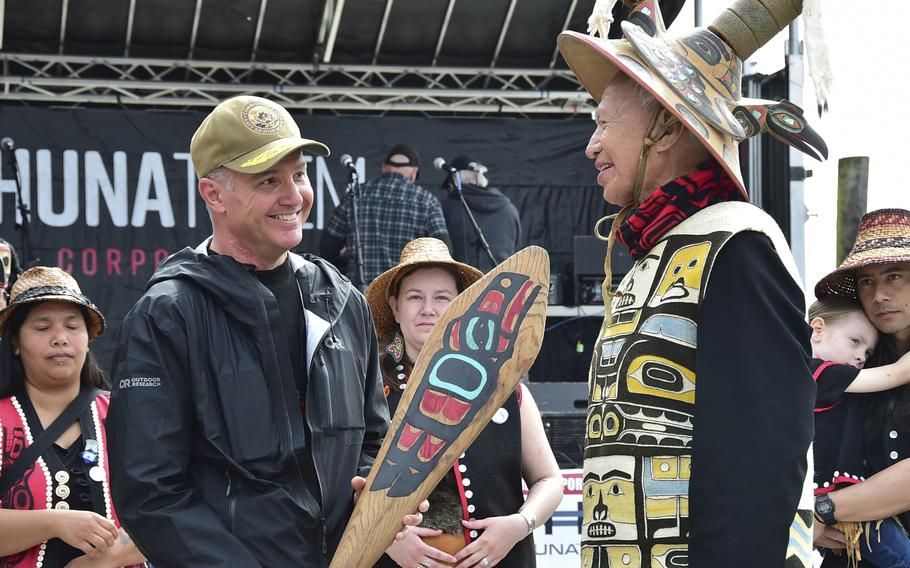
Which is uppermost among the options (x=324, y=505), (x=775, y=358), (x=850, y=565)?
(x=775, y=358)

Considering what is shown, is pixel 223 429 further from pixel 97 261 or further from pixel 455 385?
pixel 97 261

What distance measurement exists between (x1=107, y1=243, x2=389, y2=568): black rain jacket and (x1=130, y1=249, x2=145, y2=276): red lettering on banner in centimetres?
634

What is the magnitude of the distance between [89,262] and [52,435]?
5372mm

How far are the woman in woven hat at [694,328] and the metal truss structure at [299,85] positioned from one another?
6533mm

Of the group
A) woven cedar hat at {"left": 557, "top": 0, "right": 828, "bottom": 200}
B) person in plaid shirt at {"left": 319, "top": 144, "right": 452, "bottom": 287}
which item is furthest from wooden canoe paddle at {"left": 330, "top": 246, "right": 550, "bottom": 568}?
person in plaid shirt at {"left": 319, "top": 144, "right": 452, "bottom": 287}

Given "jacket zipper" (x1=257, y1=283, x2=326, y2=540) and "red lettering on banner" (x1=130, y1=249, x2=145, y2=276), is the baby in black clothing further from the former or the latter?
"red lettering on banner" (x1=130, y1=249, x2=145, y2=276)

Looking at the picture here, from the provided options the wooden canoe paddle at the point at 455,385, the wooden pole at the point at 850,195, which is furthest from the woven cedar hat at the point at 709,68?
the wooden pole at the point at 850,195

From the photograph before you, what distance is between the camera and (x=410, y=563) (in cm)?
289

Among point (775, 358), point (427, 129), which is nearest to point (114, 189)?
point (427, 129)

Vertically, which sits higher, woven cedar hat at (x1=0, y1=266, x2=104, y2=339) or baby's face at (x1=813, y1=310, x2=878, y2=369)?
woven cedar hat at (x1=0, y1=266, x2=104, y2=339)

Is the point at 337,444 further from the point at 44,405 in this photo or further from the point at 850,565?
the point at 850,565

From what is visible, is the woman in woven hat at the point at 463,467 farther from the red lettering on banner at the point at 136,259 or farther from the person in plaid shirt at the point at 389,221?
the red lettering on banner at the point at 136,259

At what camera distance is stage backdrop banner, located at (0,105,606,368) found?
27.5 ft

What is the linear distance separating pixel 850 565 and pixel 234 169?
2.15 meters
